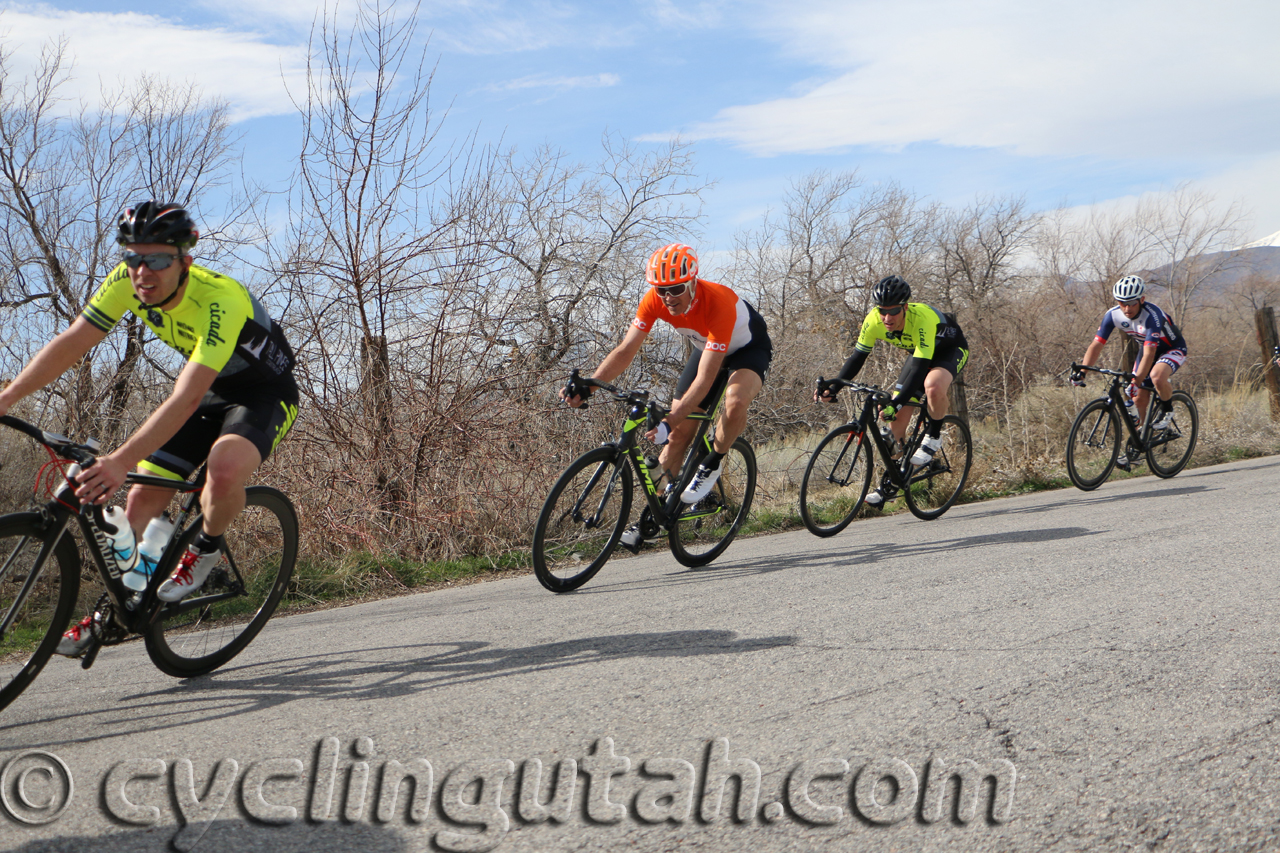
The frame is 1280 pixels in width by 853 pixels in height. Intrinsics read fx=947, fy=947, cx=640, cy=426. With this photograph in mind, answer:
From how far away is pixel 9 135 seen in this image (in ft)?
44.8

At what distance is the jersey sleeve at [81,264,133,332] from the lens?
4102 mm

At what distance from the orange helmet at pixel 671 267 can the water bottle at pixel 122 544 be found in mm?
3577

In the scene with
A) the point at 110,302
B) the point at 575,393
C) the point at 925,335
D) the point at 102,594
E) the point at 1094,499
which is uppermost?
the point at 110,302

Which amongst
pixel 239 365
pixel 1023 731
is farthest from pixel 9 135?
pixel 1023 731

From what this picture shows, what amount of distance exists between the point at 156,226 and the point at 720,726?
9.78 ft

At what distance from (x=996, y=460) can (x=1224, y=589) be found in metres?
7.36

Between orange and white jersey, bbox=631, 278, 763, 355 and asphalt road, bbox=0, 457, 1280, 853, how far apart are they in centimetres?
193

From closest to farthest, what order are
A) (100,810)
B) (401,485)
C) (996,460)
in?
(100,810), (401,485), (996,460)

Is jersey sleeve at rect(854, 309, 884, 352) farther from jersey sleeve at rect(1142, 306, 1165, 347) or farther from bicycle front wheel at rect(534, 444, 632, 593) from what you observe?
jersey sleeve at rect(1142, 306, 1165, 347)

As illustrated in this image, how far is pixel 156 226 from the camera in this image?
388 cm

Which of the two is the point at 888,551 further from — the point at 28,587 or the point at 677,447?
the point at 28,587

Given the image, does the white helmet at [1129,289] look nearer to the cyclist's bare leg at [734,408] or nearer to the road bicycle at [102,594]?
the cyclist's bare leg at [734,408]

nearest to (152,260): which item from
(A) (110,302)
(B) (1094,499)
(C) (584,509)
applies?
(A) (110,302)

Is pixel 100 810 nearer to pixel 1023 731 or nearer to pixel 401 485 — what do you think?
pixel 1023 731
